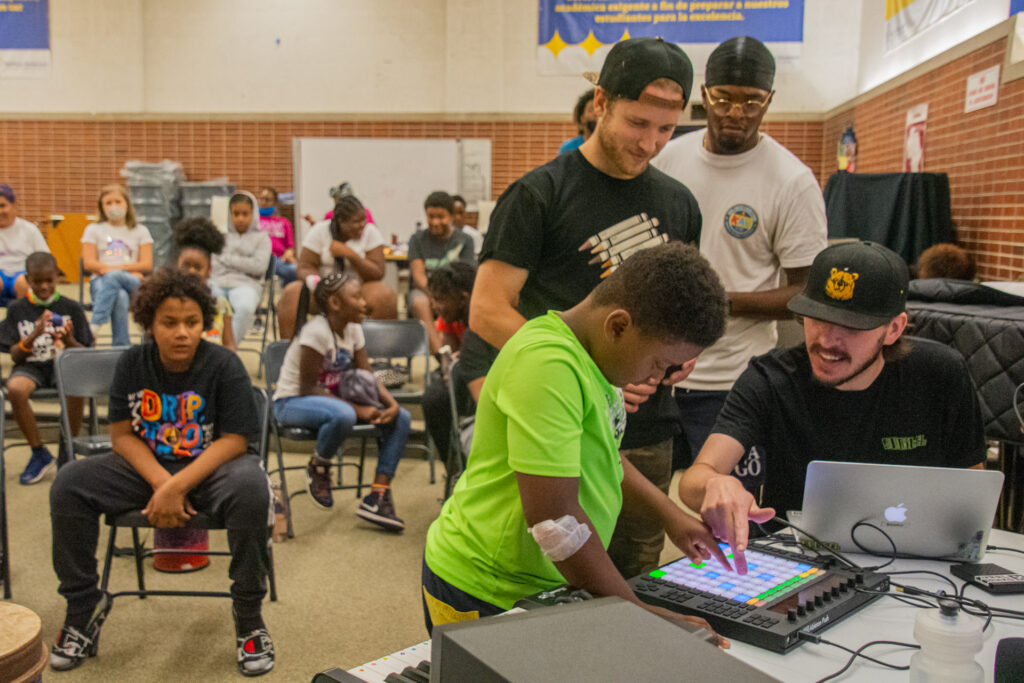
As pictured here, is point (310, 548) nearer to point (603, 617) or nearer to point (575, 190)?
point (575, 190)

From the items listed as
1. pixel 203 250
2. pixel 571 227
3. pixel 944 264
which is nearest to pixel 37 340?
pixel 203 250

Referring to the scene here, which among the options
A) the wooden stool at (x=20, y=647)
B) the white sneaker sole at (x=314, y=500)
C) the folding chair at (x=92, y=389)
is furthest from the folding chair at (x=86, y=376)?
the wooden stool at (x=20, y=647)

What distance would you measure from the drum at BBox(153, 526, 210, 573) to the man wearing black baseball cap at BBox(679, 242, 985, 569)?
2318mm

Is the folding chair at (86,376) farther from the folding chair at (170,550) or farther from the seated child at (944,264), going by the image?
the seated child at (944,264)

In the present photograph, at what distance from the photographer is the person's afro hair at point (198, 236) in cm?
605

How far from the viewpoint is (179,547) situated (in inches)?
136

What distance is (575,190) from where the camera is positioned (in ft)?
6.20

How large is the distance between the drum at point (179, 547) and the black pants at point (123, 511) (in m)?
0.68

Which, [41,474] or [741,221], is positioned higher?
[741,221]

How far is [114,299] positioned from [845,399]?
18.6ft

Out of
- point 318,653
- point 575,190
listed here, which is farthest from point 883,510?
point 318,653

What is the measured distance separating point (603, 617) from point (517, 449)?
22.0 inches

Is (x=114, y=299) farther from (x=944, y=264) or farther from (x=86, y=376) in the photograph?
(x=944, y=264)

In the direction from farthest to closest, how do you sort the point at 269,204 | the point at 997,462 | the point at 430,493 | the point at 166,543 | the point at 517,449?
the point at 269,204 < the point at 430,493 < the point at 166,543 < the point at 997,462 < the point at 517,449
